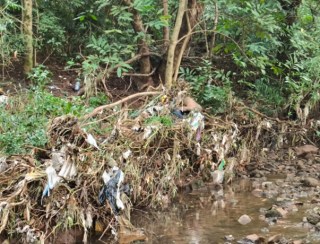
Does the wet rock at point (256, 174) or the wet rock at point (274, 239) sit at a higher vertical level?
the wet rock at point (274, 239)

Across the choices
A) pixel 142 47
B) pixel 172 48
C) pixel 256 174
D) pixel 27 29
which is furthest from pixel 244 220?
pixel 27 29

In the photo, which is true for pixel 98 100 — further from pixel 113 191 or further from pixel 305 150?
pixel 305 150

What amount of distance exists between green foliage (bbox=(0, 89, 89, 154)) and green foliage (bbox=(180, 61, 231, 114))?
1572 millimetres

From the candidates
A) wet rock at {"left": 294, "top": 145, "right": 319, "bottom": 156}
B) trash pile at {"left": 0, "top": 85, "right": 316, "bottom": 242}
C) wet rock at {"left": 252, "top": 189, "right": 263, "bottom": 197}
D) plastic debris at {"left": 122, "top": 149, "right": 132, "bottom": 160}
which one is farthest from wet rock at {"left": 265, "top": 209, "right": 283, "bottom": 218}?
wet rock at {"left": 294, "top": 145, "right": 319, "bottom": 156}

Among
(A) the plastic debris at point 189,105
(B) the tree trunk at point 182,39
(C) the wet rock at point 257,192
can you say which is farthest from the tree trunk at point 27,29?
(C) the wet rock at point 257,192

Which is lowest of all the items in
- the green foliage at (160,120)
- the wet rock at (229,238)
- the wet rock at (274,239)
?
the wet rock at (229,238)

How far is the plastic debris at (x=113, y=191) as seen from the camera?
3639 mm

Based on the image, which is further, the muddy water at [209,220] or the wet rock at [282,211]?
the wet rock at [282,211]

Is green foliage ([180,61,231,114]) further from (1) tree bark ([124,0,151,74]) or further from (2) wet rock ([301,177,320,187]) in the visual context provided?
(2) wet rock ([301,177,320,187])

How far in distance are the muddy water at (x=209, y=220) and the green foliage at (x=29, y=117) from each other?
3.59ft

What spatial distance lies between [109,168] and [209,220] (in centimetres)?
106

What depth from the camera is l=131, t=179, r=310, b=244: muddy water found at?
385cm

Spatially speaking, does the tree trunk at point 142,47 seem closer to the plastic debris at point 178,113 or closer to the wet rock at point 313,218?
the plastic debris at point 178,113

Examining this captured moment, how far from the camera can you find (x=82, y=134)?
3852mm
